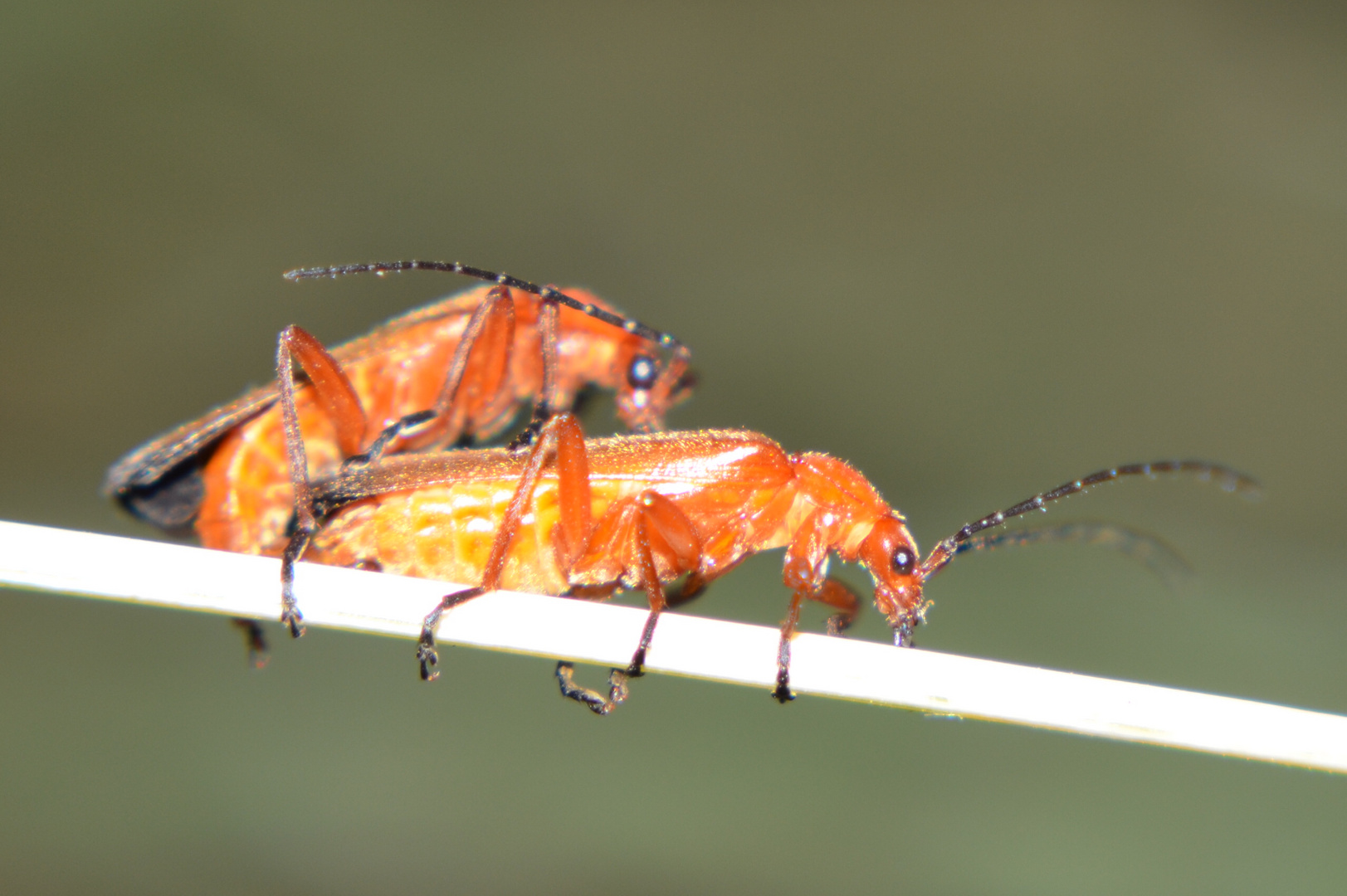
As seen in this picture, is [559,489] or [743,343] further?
[743,343]

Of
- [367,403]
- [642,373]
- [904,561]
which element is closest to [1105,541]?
[904,561]

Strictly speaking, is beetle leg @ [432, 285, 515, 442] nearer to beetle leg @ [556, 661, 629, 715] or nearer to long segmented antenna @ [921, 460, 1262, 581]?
beetle leg @ [556, 661, 629, 715]

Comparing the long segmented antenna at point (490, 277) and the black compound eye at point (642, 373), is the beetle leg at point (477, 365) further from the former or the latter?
the black compound eye at point (642, 373)

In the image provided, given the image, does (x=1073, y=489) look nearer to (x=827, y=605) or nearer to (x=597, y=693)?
(x=827, y=605)

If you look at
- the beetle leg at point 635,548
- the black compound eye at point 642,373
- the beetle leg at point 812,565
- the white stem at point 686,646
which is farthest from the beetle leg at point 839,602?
the black compound eye at point 642,373

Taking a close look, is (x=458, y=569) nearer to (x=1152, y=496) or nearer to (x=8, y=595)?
(x=8, y=595)

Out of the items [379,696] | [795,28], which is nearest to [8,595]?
[379,696]

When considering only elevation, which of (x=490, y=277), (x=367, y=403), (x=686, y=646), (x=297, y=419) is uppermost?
(x=490, y=277)
